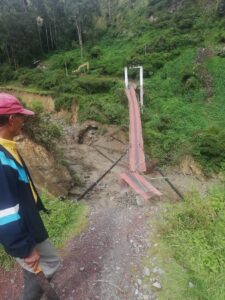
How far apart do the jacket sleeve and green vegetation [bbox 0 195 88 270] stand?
6.75 ft

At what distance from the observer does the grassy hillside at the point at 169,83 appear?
12203 mm

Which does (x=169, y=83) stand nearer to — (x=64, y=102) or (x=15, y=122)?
(x=64, y=102)

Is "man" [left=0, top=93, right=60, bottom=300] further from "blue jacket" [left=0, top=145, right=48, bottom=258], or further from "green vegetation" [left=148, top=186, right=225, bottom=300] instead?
"green vegetation" [left=148, top=186, right=225, bottom=300]

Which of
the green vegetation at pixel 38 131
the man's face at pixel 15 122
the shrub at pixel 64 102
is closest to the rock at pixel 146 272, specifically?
the man's face at pixel 15 122

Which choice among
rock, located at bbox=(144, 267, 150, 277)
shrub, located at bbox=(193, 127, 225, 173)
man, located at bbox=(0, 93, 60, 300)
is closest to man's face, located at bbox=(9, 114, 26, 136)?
man, located at bbox=(0, 93, 60, 300)

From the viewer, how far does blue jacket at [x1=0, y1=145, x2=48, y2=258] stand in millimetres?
2346

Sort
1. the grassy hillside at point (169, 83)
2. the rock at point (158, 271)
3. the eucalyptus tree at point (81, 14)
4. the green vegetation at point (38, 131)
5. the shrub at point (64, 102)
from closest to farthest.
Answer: the rock at point (158, 271)
the green vegetation at point (38, 131)
the grassy hillside at point (169, 83)
the shrub at point (64, 102)
the eucalyptus tree at point (81, 14)

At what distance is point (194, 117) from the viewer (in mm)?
14727

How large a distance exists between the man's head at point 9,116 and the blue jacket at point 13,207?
181mm

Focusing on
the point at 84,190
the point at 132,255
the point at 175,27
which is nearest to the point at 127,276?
the point at 132,255

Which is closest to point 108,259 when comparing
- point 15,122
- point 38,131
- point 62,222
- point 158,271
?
point 158,271

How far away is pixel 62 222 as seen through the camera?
16.4 ft

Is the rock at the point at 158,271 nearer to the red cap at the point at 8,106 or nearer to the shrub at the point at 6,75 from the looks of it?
the red cap at the point at 8,106

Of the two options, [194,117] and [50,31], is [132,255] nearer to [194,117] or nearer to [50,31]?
[194,117]
